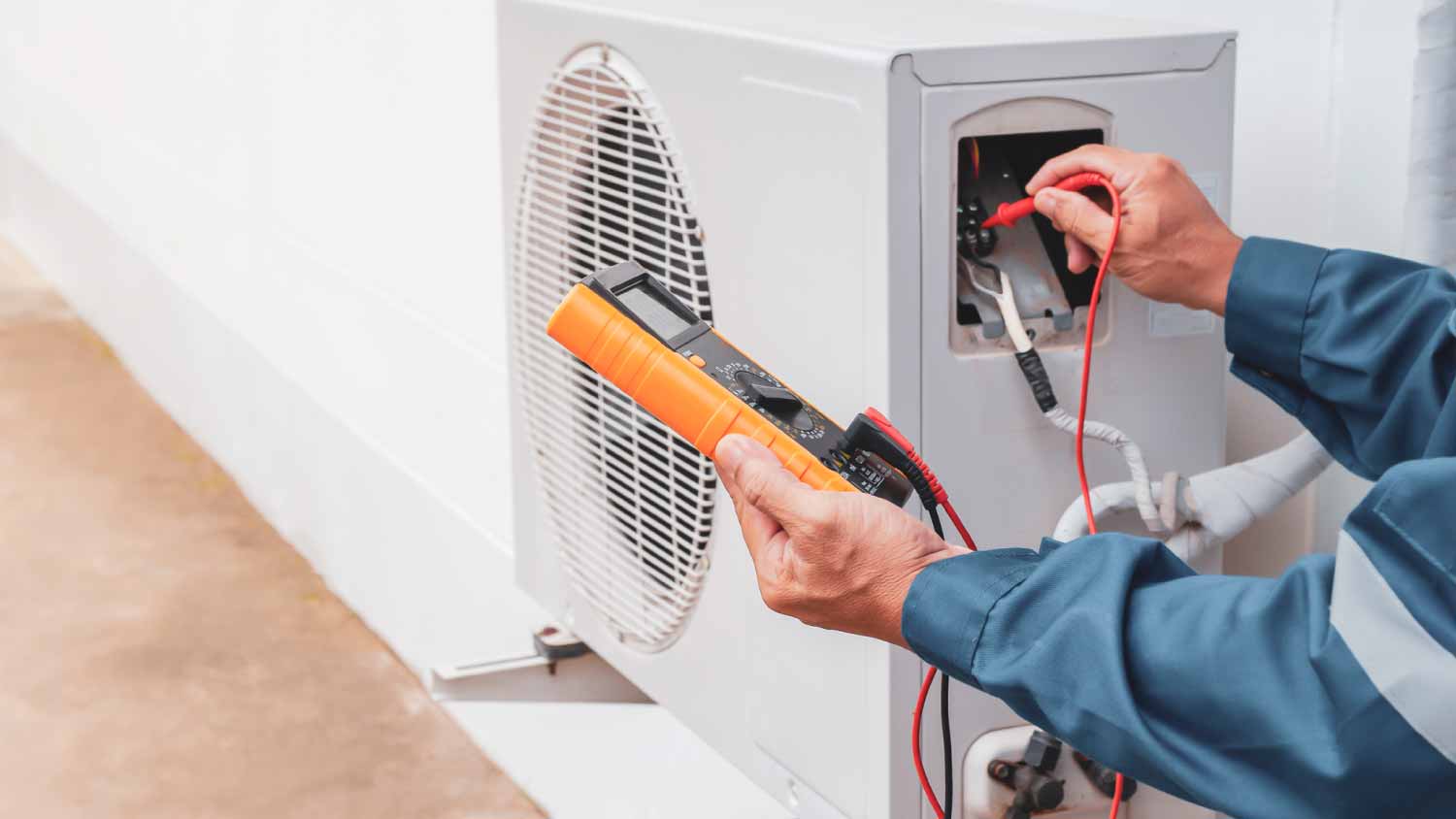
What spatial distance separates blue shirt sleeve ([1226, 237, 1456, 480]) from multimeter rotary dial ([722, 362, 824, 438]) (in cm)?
31

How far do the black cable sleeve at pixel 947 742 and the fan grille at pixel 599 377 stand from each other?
28 cm

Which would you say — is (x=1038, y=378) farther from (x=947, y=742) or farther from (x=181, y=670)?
(x=181, y=670)

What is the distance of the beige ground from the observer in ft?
7.47

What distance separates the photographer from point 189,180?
344 centimetres

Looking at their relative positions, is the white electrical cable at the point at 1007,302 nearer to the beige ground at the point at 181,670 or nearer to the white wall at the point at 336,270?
the white wall at the point at 336,270

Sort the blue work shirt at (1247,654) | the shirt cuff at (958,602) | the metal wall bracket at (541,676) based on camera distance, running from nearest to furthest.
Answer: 1. the blue work shirt at (1247,654)
2. the shirt cuff at (958,602)
3. the metal wall bracket at (541,676)

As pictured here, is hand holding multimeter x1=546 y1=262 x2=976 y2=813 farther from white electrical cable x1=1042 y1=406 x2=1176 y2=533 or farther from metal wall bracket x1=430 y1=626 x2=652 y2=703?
metal wall bracket x1=430 y1=626 x2=652 y2=703

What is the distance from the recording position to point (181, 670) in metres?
2.65

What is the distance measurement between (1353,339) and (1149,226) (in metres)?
0.17

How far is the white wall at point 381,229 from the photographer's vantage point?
1227 mm

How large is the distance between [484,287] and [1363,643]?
160cm

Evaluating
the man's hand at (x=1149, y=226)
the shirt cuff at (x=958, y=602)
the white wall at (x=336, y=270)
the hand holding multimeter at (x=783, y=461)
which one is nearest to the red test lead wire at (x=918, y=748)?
the hand holding multimeter at (x=783, y=461)

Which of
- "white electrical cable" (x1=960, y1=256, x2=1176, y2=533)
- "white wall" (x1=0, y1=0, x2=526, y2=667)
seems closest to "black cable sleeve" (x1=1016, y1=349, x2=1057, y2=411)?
"white electrical cable" (x1=960, y1=256, x2=1176, y2=533)

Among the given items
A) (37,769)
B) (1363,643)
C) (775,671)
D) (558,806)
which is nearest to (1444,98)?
(1363,643)
